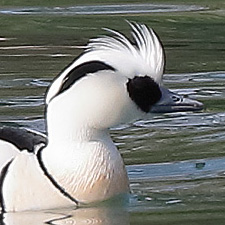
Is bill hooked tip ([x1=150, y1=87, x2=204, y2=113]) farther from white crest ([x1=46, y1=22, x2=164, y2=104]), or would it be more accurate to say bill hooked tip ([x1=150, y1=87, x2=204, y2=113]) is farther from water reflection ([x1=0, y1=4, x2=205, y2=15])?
water reflection ([x1=0, y1=4, x2=205, y2=15])

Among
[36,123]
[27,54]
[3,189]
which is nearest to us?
[3,189]

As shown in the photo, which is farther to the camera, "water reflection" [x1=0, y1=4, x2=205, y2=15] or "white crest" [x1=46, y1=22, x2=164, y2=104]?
"water reflection" [x1=0, y1=4, x2=205, y2=15]

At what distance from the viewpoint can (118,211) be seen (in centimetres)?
715

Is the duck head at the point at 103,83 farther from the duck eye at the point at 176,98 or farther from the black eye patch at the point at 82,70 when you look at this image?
the duck eye at the point at 176,98

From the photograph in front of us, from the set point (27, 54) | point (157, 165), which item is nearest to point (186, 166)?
point (157, 165)

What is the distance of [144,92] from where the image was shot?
7.15m

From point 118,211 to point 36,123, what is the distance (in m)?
2.31

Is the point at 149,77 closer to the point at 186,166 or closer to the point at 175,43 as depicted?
the point at 186,166

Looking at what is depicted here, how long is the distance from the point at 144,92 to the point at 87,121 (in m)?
0.38

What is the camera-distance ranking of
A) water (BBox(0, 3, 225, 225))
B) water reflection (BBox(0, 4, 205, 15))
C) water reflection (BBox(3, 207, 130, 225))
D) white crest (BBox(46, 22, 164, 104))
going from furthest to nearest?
water reflection (BBox(0, 4, 205, 15)) < water (BBox(0, 3, 225, 225)) < white crest (BBox(46, 22, 164, 104)) < water reflection (BBox(3, 207, 130, 225))

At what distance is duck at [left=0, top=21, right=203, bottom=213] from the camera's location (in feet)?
23.0

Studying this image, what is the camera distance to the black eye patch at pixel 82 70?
6988 mm

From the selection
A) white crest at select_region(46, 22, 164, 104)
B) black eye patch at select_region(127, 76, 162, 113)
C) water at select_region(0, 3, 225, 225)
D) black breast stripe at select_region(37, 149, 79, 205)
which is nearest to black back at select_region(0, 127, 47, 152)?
black breast stripe at select_region(37, 149, 79, 205)

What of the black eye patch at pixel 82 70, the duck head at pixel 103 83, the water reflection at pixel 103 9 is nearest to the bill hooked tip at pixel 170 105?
the duck head at pixel 103 83
